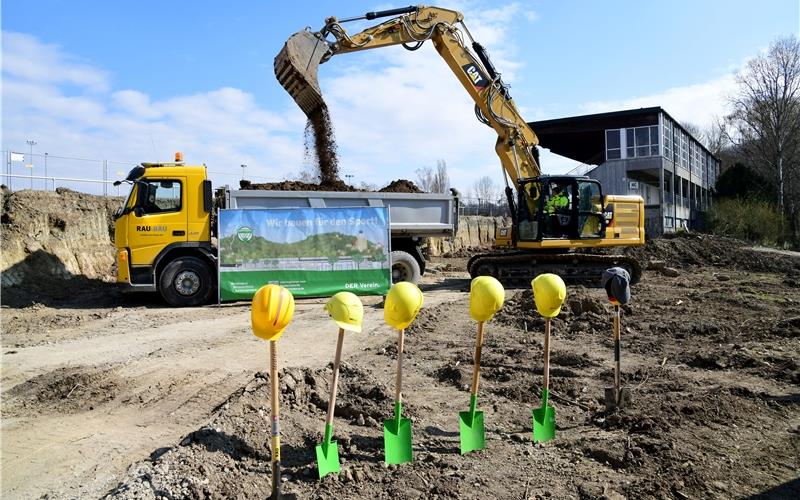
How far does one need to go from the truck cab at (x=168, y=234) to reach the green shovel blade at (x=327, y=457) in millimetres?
8927

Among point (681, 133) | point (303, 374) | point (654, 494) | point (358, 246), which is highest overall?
point (681, 133)

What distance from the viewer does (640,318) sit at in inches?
382

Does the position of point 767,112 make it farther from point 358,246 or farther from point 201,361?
point 201,361

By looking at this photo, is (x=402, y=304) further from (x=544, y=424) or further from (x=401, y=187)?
(x=401, y=187)

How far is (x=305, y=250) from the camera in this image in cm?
1184

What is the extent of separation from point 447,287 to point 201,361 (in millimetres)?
8843

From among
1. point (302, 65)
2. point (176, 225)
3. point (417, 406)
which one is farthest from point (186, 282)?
point (417, 406)

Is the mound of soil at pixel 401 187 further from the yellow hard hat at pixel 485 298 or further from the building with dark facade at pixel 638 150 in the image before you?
the building with dark facade at pixel 638 150

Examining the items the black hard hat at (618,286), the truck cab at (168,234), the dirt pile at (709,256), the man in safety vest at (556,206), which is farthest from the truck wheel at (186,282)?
the dirt pile at (709,256)

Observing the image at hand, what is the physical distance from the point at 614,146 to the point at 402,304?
111 feet

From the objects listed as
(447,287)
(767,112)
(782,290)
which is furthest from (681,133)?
(447,287)

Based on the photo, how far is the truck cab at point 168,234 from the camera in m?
11.4

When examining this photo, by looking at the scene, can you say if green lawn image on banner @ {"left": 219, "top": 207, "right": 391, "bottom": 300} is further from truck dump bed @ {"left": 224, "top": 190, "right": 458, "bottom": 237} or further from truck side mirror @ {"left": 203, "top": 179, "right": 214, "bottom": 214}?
truck side mirror @ {"left": 203, "top": 179, "right": 214, "bottom": 214}

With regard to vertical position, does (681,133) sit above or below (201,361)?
above
